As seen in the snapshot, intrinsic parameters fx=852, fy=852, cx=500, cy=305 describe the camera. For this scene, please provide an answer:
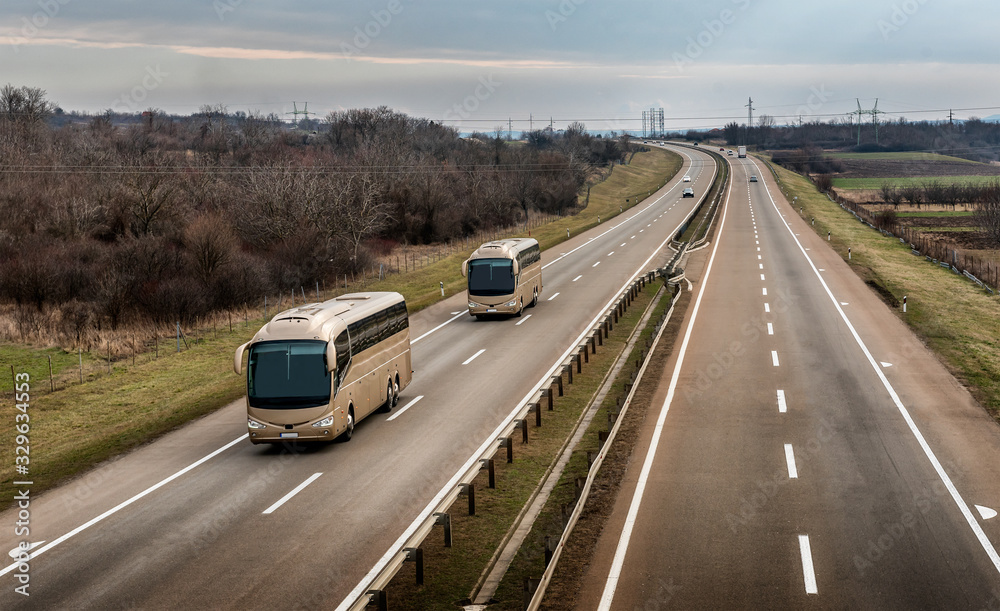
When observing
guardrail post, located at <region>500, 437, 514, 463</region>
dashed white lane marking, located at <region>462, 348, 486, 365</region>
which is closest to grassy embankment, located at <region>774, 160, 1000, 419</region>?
guardrail post, located at <region>500, 437, 514, 463</region>

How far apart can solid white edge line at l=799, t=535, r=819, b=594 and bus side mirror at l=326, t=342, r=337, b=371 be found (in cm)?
1032

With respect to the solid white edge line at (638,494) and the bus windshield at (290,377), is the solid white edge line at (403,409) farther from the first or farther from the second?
the solid white edge line at (638,494)

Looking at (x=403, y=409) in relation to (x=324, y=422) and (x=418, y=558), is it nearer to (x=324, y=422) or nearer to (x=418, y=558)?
(x=324, y=422)

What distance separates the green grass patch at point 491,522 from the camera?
40.2ft

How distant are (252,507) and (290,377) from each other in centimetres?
389

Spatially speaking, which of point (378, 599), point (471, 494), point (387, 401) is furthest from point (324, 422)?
point (378, 599)

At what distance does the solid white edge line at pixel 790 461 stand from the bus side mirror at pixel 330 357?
32.7 ft

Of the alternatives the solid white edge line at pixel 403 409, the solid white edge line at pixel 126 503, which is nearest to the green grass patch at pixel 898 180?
the solid white edge line at pixel 403 409

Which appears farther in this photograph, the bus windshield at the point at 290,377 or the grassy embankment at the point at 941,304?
the grassy embankment at the point at 941,304

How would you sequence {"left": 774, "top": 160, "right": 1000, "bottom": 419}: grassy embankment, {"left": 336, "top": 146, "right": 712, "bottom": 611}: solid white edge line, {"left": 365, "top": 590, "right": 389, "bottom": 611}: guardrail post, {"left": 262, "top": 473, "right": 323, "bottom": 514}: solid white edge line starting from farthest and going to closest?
1. {"left": 774, "top": 160, "right": 1000, "bottom": 419}: grassy embankment
2. {"left": 262, "top": 473, "right": 323, "bottom": 514}: solid white edge line
3. {"left": 336, "top": 146, "right": 712, "bottom": 611}: solid white edge line
4. {"left": 365, "top": 590, "right": 389, "bottom": 611}: guardrail post

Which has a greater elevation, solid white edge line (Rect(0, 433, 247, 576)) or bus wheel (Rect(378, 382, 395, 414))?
bus wheel (Rect(378, 382, 395, 414))

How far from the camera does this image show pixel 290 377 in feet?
63.0

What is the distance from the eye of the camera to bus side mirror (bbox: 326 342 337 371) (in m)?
19.0

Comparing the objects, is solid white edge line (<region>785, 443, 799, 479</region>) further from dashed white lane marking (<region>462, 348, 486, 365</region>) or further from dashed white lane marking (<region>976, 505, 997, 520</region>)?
dashed white lane marking (<region>462, 348, 486, 365</region>)
